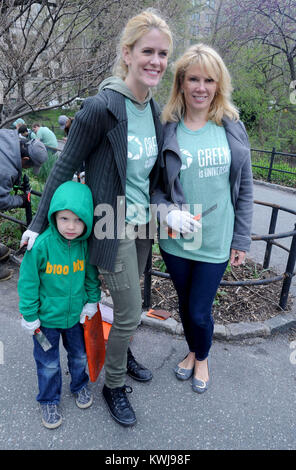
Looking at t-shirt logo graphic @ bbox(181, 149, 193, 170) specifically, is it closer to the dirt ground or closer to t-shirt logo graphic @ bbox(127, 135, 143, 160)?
t-shirt logo graphic @ bbox(127, 135, 143, 160)

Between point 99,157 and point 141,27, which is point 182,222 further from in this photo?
point 141,27

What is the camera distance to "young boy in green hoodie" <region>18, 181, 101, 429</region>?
1866 mm

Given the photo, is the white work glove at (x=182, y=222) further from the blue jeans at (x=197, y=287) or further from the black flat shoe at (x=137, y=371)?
the black flat shoe at (x=137, y=371)

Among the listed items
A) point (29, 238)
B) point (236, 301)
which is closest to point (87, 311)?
point (29, 238)

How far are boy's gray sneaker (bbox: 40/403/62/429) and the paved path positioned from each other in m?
0.04

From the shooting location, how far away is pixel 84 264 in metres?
2.04

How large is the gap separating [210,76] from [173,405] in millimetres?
2002

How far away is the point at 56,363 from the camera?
211cm

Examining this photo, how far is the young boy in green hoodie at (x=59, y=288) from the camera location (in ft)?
6.12

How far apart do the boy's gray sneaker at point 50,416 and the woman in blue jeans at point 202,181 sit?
38.9 inches

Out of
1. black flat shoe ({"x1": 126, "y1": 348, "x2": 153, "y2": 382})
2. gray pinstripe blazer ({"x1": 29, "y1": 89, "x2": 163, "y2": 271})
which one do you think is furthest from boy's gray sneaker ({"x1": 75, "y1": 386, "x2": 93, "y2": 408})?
gray pinstripe blazer ({"x1": 29, "y1": 89, "x2": 163, "y2": 271})

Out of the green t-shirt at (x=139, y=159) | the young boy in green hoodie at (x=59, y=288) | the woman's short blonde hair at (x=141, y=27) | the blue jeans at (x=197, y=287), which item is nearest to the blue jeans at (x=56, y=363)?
the young boy in green hoodie at (x=59, y=288)

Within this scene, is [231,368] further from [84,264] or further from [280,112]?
[280,112]

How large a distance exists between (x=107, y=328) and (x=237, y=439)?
4.17ft
